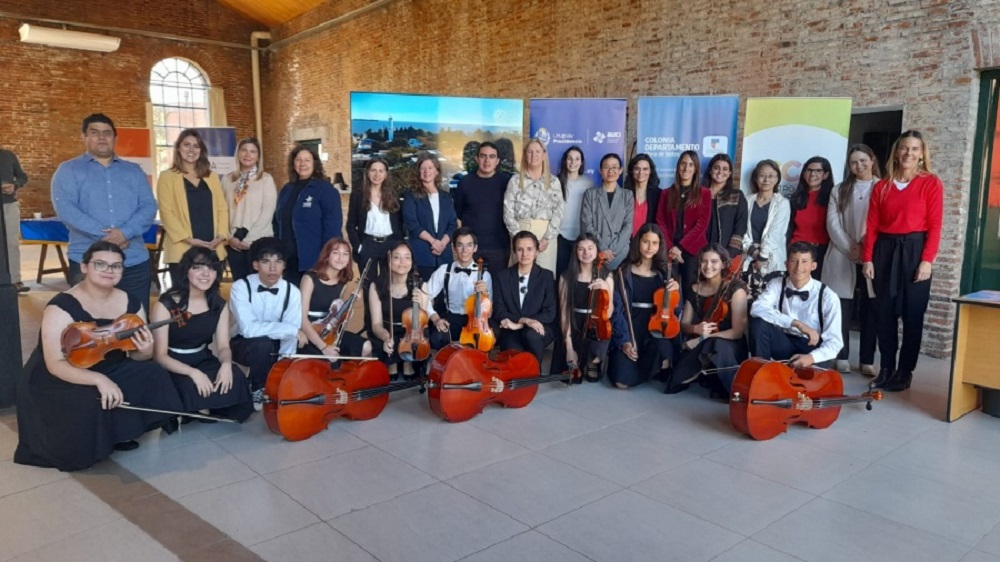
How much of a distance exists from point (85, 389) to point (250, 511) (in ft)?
2.98

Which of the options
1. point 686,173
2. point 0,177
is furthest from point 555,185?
point 0,177

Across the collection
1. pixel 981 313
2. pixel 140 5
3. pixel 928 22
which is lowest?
pixel 981 313

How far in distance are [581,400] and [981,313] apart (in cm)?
216

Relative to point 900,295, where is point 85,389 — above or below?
below

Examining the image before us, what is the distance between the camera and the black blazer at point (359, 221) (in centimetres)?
468

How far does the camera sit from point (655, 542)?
2436 millimetres

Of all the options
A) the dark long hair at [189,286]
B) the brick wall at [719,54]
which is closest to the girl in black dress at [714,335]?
the brick wall at [719,54]

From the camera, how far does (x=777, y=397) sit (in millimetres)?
3383

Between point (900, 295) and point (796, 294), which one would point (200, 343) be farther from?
point (900, 295)

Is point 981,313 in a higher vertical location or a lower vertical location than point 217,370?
higher

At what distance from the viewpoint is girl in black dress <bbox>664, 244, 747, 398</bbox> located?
158 inches

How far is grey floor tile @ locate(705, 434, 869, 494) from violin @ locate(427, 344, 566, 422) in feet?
3.48

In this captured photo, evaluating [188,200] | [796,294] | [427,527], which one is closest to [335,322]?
[188,200]

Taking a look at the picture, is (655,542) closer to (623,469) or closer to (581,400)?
(623,469)
